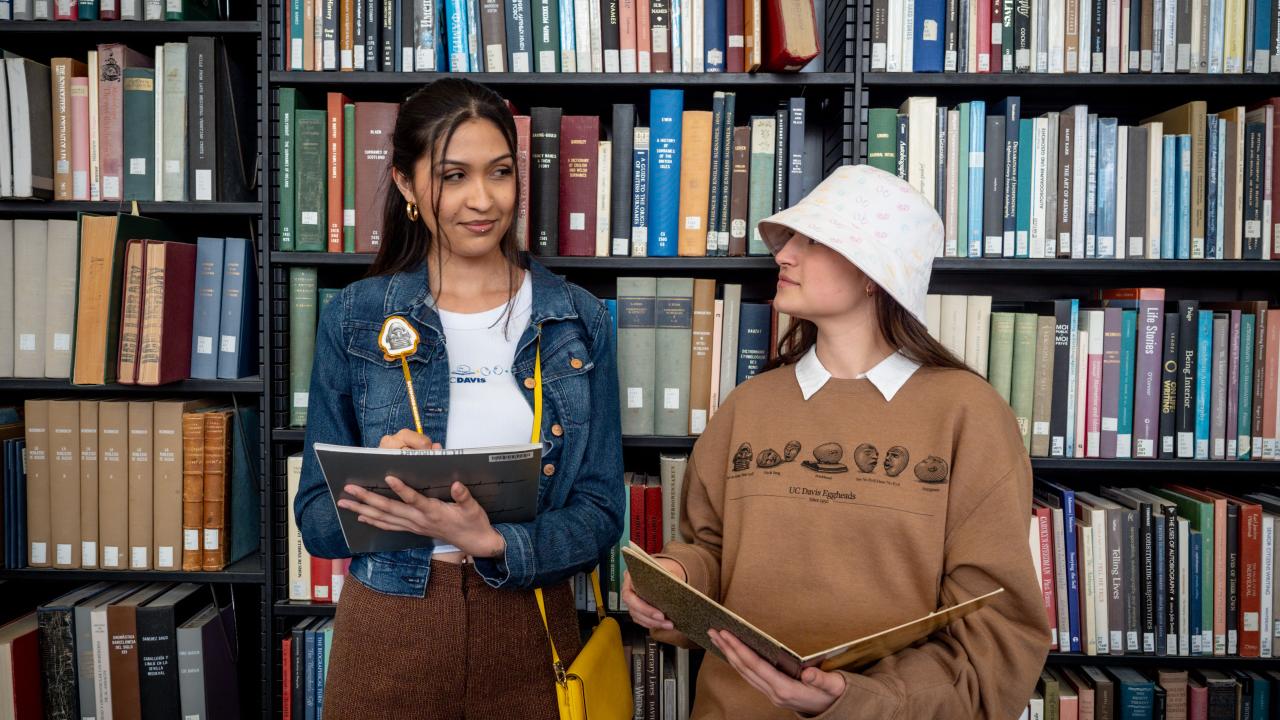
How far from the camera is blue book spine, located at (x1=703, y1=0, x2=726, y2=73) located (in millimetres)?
1771

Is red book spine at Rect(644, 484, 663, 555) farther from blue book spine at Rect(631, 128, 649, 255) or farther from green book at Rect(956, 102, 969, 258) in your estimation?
green book at Rect(956, 102, 969, 258)

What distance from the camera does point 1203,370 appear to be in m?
1.75

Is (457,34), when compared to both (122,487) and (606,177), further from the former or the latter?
(122,487)

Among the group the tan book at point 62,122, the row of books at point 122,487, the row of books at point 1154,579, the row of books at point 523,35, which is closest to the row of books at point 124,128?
the tan book at point 62,122

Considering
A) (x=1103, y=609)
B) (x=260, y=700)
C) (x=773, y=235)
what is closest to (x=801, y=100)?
(x=773, y=235)

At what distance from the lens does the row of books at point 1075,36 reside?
1.74m

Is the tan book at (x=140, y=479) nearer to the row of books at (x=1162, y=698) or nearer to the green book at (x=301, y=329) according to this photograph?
the green book at (x=301, y=329)

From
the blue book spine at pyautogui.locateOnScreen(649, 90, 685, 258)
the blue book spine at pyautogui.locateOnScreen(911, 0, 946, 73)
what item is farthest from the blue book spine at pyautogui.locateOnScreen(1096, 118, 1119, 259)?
the blue book spine at pyautogui.locateOnScreen(649, 90, 685, 258)

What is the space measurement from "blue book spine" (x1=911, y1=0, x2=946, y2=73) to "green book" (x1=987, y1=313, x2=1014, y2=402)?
593 millimetres

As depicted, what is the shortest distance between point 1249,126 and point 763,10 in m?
1.13

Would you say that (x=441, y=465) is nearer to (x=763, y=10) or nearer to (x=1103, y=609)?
(x=763, y=10)

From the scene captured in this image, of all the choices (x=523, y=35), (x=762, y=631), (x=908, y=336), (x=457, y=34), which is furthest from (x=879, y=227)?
(x=457, y=34)

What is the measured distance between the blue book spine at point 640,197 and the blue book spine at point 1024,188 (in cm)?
85

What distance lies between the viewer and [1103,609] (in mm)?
1756
